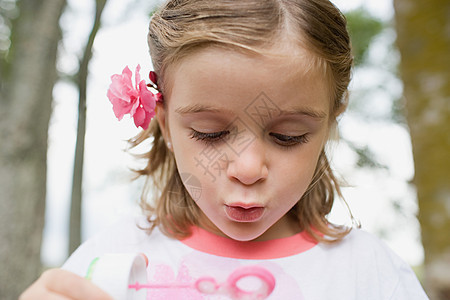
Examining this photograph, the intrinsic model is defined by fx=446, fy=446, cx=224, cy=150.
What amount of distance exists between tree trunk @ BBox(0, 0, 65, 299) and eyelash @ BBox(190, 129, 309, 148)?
195 centimetres

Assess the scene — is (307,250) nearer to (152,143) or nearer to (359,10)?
(152,143)

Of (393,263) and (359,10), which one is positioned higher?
(359,10)

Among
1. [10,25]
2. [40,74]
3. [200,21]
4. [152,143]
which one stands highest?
[10,25]

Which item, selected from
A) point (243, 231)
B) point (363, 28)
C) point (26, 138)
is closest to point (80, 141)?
point (26, 138)

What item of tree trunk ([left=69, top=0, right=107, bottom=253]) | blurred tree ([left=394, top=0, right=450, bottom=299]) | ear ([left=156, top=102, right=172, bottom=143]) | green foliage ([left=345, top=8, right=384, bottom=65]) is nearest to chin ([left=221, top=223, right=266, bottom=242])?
ear ([left=156, top=102, right=172, bottom=143])

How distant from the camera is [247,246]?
119cm

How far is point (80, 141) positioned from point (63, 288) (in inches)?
111

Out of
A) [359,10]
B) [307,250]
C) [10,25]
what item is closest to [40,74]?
[10,25]

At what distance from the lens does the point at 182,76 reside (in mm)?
1043

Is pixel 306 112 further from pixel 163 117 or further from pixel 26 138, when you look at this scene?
pixel 26 138

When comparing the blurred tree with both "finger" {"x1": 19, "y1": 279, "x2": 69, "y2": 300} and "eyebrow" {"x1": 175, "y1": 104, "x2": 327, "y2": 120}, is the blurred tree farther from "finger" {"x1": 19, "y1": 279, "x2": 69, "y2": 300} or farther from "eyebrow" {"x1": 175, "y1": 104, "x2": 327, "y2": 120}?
"finger" {"x1": 19, "y1": 279, "x2": 69, "y2": 300}

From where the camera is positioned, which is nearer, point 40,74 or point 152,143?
point 152,143

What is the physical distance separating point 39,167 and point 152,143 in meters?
1.55

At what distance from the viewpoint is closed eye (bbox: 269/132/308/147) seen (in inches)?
39.6
